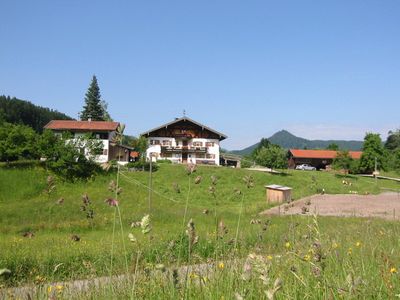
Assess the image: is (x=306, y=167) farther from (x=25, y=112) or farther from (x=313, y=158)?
(x=25, y=112)

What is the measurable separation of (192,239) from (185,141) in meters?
68.1

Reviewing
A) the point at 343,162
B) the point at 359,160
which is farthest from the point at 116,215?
the point at 359,160

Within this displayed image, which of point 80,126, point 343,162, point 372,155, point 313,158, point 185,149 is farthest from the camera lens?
point 313,158

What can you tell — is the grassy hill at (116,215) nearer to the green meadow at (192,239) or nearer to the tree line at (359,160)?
the green meadow at (192,239)

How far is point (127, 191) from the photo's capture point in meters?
40.8

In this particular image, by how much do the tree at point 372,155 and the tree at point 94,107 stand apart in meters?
62.1

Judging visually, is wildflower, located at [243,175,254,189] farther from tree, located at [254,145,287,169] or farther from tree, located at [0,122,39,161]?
tree, located at [254,145,287,169]

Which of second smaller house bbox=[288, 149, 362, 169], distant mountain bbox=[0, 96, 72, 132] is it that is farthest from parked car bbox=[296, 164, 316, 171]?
distant mountain bbox=[0, 96, 72, 132]

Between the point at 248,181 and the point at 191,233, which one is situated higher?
the point at 248,181

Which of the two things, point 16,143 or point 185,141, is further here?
point 185,141

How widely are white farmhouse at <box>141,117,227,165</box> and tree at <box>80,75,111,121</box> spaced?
133ft

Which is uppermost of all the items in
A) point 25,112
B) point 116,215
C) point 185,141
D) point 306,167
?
point 25,112

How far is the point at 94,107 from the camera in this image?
357ft

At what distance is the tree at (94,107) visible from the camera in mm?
107562
